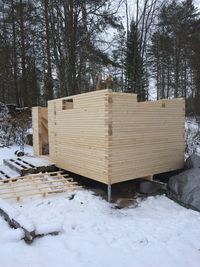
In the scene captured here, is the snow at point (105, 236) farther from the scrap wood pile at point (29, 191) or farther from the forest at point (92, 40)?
the forest at point (92, 40)

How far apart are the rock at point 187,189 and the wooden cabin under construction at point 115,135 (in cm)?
59

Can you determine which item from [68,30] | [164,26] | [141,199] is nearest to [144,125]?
[141,199]

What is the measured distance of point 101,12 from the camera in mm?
12672

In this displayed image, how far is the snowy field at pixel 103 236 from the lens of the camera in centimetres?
325

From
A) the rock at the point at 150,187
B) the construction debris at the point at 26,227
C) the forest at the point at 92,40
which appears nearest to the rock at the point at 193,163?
the rock at the point at 150,187

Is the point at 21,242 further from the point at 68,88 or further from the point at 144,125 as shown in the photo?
the point at 68,88

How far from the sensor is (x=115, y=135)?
5324 mm

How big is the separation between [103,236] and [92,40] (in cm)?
1078

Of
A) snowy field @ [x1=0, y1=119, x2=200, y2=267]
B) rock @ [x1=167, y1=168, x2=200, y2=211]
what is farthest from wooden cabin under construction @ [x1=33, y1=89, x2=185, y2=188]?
snowy field @ [x1=0, y1=119, x2=200, y2=267]

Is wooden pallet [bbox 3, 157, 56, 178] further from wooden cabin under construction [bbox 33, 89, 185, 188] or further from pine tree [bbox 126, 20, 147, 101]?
pine tree [bbox 126, 20, 147, 101]

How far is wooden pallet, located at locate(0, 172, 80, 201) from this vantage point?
17.3 ft

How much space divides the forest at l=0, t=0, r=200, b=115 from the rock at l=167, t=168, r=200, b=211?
773 cm

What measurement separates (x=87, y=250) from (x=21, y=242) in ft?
2.83

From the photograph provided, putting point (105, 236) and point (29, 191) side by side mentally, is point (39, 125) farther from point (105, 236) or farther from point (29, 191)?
point (105, 236)
